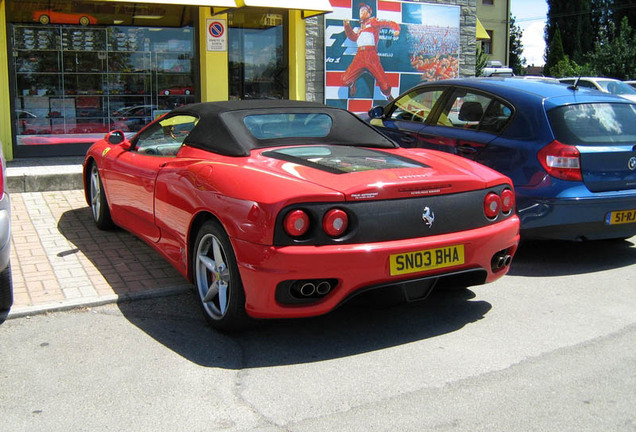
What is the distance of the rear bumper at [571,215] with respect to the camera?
555 centimetres

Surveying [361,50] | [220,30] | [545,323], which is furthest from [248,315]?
[361,50]

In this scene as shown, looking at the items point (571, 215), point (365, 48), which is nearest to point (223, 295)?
point (571, 215)

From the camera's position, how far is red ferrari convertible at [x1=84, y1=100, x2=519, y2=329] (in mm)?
3729

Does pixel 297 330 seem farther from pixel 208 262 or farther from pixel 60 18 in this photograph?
pixel 60 18

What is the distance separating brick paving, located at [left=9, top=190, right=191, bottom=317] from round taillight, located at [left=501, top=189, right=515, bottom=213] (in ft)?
7.42

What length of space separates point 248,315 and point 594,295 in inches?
104

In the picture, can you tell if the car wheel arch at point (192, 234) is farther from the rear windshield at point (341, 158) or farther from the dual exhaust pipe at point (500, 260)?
the dual exhaust pipe at point (500, 260)

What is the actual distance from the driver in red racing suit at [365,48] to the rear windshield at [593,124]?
678 centimetres

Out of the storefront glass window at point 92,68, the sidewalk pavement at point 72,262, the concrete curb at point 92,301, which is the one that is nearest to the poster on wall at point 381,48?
the storefront glass window at point 92,68

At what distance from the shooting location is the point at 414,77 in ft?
43.0

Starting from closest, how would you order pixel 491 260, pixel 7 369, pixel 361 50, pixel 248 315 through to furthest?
pixel 7 369 → pixel 248 315 → pixel 491 260 → pixel 361 50

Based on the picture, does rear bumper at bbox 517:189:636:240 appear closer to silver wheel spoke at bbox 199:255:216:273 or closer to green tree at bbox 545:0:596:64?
silver wheel spoke at bbox 199:255:216:273

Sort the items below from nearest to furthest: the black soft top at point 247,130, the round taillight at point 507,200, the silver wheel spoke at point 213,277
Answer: the silver wheel spoke at point 213,277, the round taillight at point 507,200, the black soft top at point 247,130

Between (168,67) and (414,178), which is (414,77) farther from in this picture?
(414,178)
